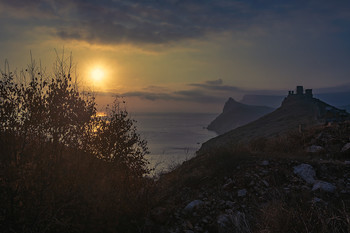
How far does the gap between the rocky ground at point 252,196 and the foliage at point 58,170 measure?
101 cm

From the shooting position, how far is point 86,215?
5.06m

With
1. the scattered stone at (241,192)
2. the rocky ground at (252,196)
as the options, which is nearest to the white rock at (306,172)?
the rocky ground at (252,196)

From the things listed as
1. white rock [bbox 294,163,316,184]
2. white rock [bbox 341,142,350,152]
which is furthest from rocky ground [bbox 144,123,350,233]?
white rock [bbox 341,142,350,152]

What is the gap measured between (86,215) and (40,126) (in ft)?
8.68

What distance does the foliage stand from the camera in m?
4.69

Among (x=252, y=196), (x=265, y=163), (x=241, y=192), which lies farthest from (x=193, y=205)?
(x=265, y=163)

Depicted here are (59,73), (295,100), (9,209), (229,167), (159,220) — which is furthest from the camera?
(295,100)

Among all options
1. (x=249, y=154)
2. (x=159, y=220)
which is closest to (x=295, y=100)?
(x=249, y=154)

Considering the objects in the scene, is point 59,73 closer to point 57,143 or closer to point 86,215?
point 57,143

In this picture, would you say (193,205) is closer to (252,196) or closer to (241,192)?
(241,192)

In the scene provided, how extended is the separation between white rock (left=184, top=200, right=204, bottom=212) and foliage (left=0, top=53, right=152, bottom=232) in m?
1.13

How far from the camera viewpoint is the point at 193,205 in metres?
6.45

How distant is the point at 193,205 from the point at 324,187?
12.4 ft

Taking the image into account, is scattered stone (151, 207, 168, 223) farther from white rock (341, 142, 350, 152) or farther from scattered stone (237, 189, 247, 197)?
white rock (341, 142, 350, 152)
